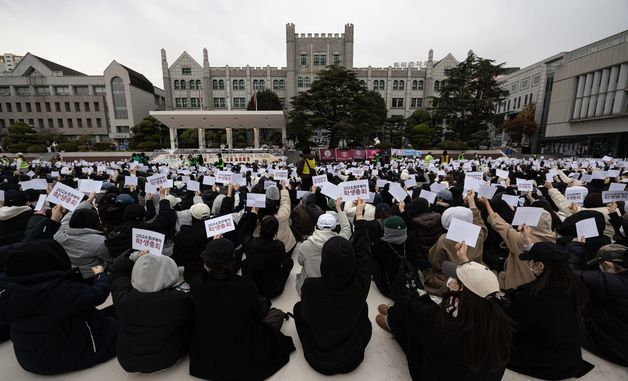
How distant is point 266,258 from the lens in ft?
10.5

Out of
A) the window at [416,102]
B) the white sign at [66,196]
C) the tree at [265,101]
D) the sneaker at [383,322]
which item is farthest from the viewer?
the window at [416,102]

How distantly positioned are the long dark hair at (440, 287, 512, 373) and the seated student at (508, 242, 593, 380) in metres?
0.56

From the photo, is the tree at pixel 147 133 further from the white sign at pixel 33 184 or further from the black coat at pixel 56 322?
the black coat at pixel 56 322

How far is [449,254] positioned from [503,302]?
0.83 metres

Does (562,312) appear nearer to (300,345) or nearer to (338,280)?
(338,280)

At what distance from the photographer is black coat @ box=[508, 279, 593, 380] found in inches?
70.7

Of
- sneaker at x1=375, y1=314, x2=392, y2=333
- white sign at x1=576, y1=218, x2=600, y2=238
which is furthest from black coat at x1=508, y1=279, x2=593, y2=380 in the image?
white sign at x1=576, y1=218, x2=600, y2=238

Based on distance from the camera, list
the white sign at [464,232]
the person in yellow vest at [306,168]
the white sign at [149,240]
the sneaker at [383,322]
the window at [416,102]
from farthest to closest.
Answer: the window at [416,102], the person in yellow vest at [306,168], the sneaker at [383,322], the white sign at [149,240], the white sign at [464,232]

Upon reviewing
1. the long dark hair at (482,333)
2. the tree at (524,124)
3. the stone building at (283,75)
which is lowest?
the long dark hair at (482,333)

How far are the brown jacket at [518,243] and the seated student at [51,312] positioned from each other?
152 inches

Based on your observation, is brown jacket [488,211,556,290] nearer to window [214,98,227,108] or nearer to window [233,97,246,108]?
window [233,97,246,108]

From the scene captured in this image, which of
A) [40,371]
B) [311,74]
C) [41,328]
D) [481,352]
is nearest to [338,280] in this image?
[481,352]

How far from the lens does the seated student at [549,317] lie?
179 cm

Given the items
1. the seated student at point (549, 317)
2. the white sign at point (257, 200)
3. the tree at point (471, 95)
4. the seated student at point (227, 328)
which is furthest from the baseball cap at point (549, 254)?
the tree at point (471, 95)
